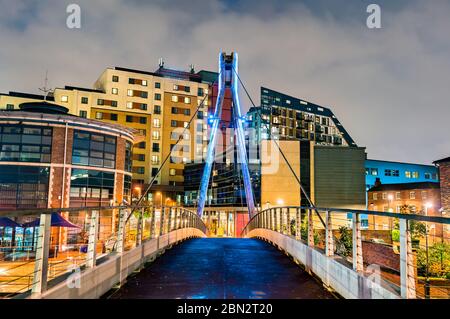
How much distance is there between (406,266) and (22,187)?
31584mm

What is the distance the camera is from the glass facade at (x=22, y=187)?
1192 inches

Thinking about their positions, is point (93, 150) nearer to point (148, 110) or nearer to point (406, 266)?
point (406, 266)

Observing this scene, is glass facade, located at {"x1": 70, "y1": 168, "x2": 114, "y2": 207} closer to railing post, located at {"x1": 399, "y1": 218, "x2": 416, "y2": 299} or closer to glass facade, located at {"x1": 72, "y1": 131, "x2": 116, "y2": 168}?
glass facade, located at {"x1": 72, "y1": 131, "x2": 116, "y2": 168}

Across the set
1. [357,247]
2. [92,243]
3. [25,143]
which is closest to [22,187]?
[25,143]

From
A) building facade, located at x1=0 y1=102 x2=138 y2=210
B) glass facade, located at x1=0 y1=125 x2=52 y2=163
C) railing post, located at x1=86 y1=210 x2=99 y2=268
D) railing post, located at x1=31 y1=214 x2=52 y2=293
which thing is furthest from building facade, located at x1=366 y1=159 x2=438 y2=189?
railing post, located at x1=31 y1=214 x2=52 y2=293

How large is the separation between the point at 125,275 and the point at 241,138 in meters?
27.3

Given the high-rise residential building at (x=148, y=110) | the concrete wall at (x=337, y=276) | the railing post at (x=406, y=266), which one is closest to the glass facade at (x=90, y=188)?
the concrete wall at (x=337, y=276)

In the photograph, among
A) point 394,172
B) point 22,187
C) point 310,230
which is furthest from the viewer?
point 394,172

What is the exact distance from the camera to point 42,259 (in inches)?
172

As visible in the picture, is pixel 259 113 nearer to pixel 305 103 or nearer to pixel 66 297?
pixel 305 103

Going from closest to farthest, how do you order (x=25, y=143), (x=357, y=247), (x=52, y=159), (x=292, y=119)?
1. (x=357, y=247)
2. (x=25, y=143)
3. (x=52, y=159)
4. (x=292, y=119)

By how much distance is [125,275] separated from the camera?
770cm

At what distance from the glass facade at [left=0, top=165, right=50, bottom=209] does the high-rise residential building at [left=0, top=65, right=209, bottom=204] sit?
32.5 m

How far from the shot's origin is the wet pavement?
6488 millimetres
